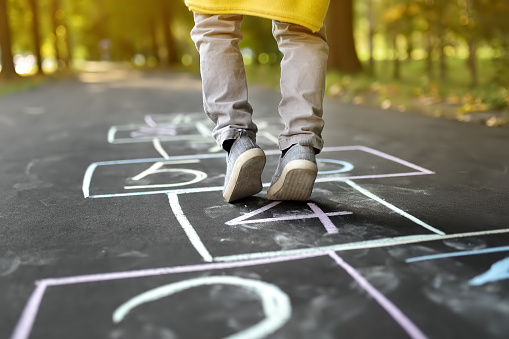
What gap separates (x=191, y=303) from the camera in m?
1.54

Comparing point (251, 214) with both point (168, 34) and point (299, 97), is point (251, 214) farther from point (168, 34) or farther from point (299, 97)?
point (168, 34)

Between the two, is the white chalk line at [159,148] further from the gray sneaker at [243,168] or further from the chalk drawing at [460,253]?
the chalk drawing at [460,253]

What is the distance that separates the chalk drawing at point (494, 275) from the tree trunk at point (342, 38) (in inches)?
379

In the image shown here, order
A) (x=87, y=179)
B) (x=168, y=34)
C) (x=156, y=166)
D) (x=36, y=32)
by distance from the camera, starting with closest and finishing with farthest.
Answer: (x=87, y=179) < (x=156, y=166) < (x=36, y=32) < (x=168, y=34)

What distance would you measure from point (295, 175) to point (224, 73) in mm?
540

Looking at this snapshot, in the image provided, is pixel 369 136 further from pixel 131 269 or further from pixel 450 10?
pixel 450 10

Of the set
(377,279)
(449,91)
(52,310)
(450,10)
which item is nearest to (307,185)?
(377,279)

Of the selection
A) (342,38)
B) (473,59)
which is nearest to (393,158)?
(473,59)

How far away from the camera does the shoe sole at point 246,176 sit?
2.37 meters

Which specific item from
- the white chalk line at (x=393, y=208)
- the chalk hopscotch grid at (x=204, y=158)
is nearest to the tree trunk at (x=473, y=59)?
the chalk hopscotch grid at (x=204, y=158)

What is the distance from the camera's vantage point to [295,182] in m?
2.40

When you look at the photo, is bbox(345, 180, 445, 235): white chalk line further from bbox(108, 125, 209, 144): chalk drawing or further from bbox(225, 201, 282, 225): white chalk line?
bbox(108, 125, 209, 144): chalk drawing

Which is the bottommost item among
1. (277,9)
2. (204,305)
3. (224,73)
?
(204,305)

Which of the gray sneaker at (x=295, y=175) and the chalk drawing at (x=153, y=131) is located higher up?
the gray sneaker at (x=295, y=175)
